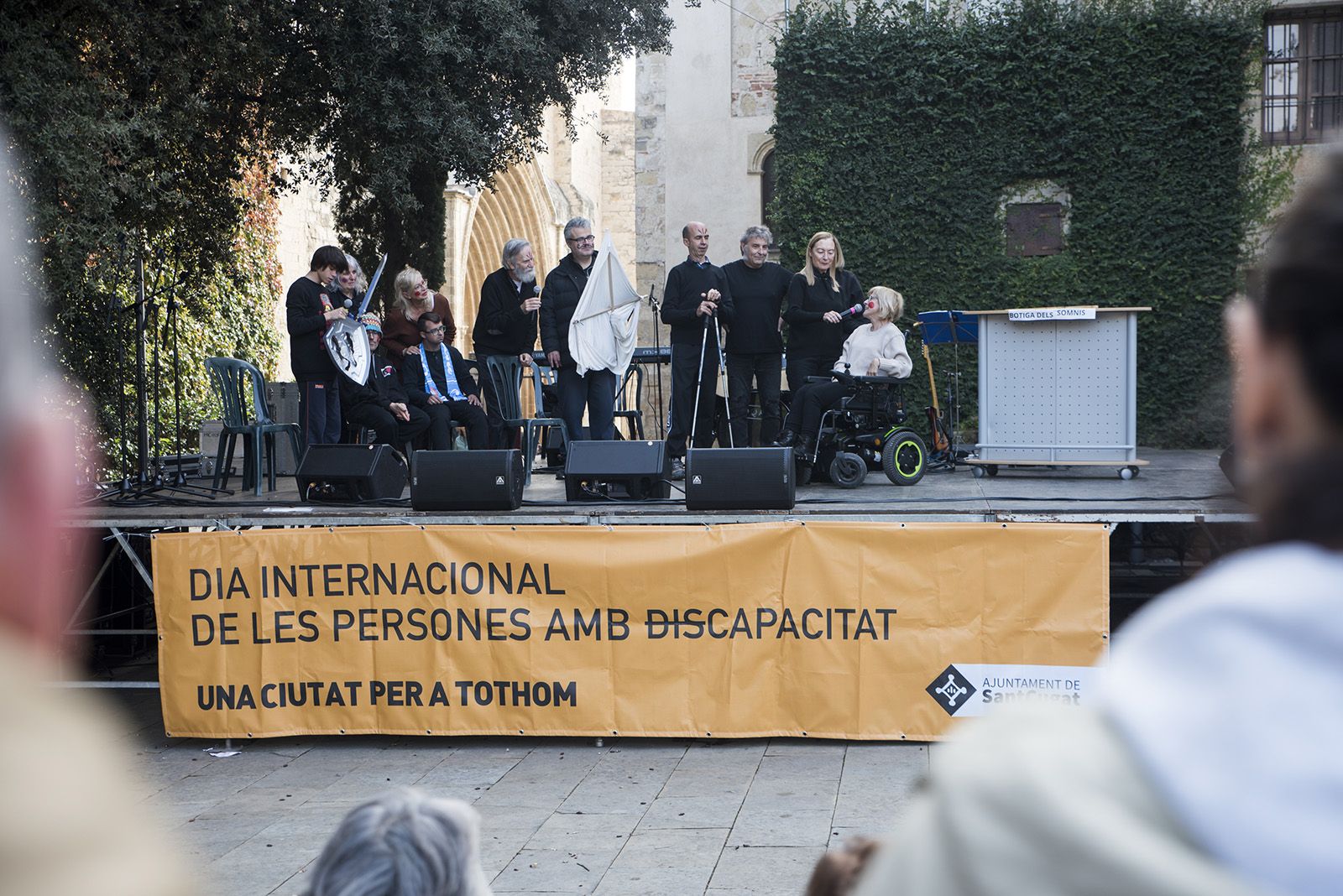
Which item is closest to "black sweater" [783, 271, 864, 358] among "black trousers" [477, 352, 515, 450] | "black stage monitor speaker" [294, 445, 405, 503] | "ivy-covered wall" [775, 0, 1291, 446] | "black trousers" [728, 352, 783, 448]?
"black trousers" [728, 352, 783, 448]

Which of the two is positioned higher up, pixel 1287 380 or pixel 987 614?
pixel 1287 380

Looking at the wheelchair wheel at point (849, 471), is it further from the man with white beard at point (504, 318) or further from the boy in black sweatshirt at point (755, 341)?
the man with white beard at point (504, 318)

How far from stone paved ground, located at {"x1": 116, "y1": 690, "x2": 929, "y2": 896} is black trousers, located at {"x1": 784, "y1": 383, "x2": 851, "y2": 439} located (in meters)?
2.79

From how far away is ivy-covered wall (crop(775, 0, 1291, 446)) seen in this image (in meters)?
16.5

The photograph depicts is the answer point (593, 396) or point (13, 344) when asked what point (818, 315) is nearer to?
point (593, 396)

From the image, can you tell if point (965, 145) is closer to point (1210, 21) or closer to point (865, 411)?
point (1210, 21)

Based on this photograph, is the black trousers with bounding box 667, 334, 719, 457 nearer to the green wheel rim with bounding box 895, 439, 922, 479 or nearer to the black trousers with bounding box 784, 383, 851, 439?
the black trousers with bounding box 784, 383, 851, 439

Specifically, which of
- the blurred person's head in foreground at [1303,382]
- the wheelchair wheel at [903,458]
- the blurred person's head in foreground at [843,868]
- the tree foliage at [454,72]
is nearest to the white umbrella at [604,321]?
the wheelchair wheel at [903,458]

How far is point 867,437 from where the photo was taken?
9.84 metres

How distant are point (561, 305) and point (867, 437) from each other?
2.57 metres

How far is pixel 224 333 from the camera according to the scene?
720 inches

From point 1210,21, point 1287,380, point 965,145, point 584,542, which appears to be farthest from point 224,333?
point 1287,380

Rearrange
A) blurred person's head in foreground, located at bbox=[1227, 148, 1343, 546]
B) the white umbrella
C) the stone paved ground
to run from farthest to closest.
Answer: the white umbrella, the stone paved ground, blurred person's head in foreground, located at bbox=[1227, 148, 1343, 546]

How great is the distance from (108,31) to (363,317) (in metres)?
3.12
